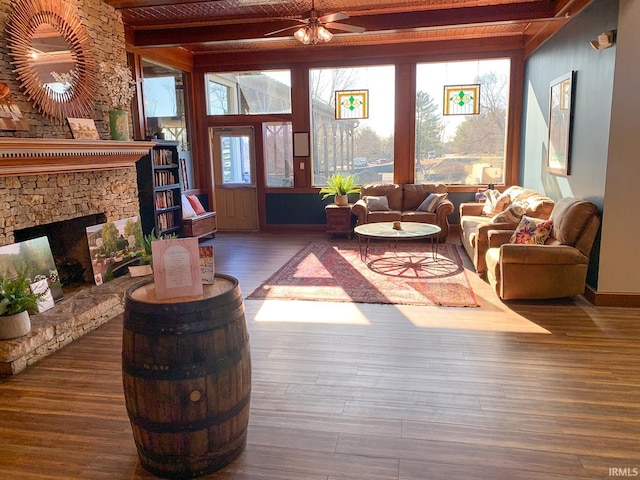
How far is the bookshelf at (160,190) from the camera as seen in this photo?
6281mm

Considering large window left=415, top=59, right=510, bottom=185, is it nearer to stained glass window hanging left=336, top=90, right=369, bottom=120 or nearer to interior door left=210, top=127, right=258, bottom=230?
stained glass window hanging left=336, top=90, right=369, bottom=120

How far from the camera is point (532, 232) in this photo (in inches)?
183

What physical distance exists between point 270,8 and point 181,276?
4.79 metres

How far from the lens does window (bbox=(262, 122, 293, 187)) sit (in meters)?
8.38

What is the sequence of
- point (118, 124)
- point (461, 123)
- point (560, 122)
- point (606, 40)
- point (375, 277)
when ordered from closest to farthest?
1. point (606, 40)
2. point (118, 124)
3. point (375, 277)
4. point (560, 122)
5. point (461, 123)

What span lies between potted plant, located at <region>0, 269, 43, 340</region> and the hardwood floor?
0.95ft

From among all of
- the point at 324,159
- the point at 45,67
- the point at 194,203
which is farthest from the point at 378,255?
the point at 45,67

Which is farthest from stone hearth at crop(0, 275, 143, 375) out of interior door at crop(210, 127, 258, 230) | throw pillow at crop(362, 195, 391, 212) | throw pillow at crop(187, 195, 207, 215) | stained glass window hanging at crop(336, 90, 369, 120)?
stained glass window hanging at crop(336, 90, 369, 120)

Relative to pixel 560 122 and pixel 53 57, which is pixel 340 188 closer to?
pixel 560 122

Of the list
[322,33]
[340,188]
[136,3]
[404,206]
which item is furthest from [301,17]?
[404,206]

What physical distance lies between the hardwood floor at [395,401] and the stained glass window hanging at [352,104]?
4.87 metres

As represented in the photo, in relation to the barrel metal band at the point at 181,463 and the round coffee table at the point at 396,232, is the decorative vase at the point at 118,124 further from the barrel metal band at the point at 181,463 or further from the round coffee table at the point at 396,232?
the barrel metal band at the point at 181,463

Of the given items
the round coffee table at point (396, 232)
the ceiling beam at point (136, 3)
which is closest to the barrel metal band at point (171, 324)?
the round coffee table at point (396, 232)

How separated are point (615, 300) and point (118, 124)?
16.1 feet
